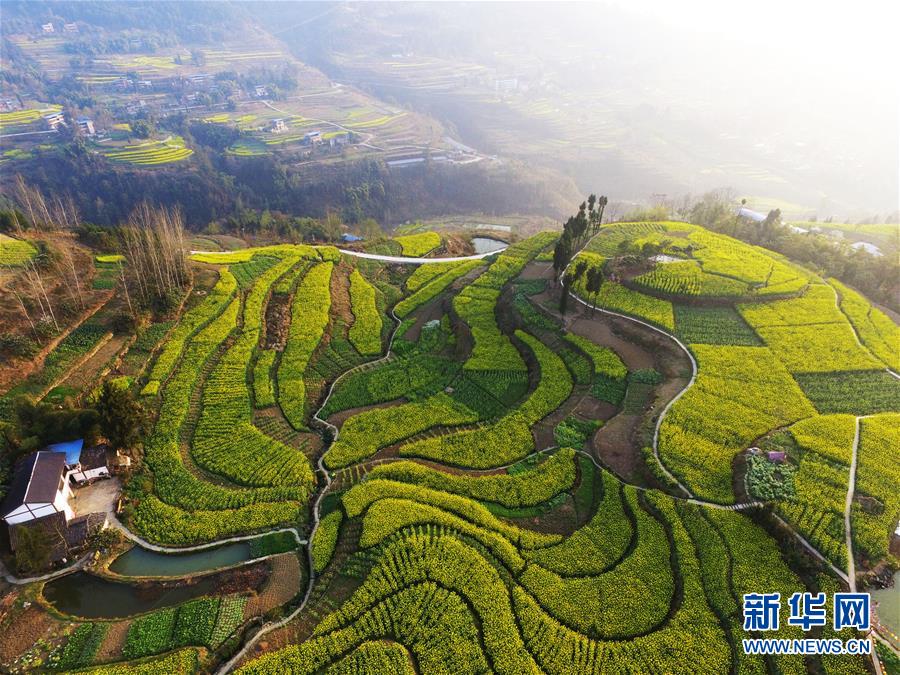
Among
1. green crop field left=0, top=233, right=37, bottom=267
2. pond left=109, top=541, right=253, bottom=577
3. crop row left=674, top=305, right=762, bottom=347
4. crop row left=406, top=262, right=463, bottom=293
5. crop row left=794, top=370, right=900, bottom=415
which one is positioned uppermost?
crop row left=794, top=370, right=900, bottom=415

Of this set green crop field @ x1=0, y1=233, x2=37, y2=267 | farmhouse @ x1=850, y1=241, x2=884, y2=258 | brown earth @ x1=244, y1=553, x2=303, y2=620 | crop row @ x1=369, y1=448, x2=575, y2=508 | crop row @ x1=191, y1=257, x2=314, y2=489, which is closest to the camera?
brown earth @ x1=244, y1=553, x2=303, y2=620

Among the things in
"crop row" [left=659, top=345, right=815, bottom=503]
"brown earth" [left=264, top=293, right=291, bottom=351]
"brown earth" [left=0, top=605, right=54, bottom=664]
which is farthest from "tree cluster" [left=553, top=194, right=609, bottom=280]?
"brown earth" [left=0, top=605, right=54, bottom=664]

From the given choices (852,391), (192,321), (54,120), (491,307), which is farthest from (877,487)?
(54,120)

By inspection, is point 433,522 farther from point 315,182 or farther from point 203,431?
point 315,182

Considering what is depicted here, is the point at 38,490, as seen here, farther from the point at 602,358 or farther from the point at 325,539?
the point at 602,358

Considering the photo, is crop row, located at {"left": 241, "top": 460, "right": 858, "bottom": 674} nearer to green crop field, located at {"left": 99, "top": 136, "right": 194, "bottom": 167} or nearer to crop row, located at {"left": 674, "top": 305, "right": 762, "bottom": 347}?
crop row, located at {"left": 674, "top": 305, "right": 762, "bottom": 347}
